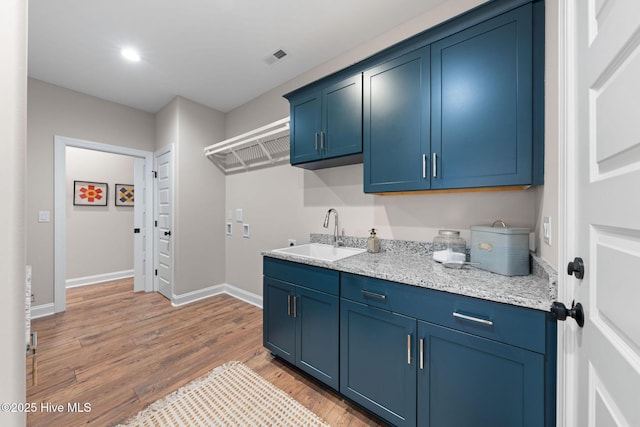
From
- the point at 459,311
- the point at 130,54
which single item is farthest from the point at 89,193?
the point at 459,311

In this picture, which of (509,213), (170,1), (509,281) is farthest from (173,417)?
(170,1)

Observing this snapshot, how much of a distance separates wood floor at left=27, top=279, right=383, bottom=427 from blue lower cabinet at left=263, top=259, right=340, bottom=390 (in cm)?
16

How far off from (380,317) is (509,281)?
2.15 feet

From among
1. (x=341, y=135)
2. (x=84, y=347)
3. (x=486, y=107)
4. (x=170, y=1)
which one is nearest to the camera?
(x=486, y=107)

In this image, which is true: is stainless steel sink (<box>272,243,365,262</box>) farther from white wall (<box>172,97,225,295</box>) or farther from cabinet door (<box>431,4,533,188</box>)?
white wall (<box>172,97,225,295</box>)

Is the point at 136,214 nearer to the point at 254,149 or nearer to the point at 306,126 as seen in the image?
the point at 254,149

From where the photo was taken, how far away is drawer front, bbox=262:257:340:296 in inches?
62.8

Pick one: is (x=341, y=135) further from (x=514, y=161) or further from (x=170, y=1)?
(x=170, y=1)

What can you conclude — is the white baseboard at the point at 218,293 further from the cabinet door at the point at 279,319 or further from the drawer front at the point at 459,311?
the drawer front at the point at 459,311

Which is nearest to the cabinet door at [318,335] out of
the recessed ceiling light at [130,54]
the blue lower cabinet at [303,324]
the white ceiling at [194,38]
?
the blue lower cabinet at [303,324]

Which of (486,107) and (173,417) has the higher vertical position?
(486,107)

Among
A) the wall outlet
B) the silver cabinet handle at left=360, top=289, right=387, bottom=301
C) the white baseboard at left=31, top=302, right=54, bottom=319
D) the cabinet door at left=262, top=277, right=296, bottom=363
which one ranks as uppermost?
the wall outlet

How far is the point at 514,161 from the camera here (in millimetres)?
1261

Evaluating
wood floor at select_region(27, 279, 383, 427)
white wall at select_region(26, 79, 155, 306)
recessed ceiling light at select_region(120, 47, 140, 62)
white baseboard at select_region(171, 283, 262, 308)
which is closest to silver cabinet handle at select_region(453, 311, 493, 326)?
wood floor at select_region(27, 279, 383, 427)
